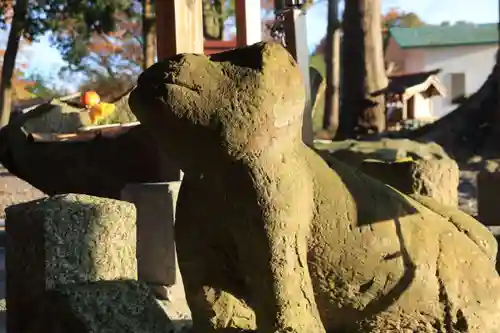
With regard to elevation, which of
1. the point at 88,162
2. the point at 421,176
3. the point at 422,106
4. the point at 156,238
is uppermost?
the point at 421,176

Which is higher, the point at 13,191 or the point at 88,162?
the point at 88,162

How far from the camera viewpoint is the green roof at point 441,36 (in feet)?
90.4

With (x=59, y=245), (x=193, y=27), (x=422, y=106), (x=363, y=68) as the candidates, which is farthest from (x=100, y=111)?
(x=422, y=106)

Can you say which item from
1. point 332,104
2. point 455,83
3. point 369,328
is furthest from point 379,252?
point 455,83

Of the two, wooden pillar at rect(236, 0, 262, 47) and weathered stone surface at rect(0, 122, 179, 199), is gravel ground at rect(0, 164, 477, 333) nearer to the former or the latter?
weathered stone surface at rect(0, 122, 179, 199)

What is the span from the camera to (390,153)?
8.37 metres

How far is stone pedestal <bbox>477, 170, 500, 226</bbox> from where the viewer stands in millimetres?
3846

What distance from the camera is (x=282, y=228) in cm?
165

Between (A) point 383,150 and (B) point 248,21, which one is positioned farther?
(A) point 383,150

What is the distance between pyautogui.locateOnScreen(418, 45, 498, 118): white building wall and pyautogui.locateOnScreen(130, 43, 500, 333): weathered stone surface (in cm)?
2576

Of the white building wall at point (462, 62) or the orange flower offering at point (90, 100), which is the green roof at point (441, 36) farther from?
the orange flower offering at point (90, 100)

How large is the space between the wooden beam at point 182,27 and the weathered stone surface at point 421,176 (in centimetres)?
→ 171

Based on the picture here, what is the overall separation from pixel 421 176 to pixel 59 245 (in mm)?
1389

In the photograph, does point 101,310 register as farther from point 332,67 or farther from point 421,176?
point 332,67
